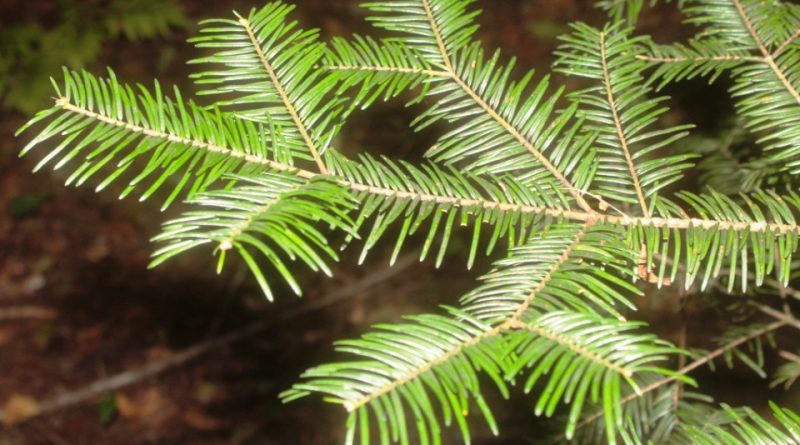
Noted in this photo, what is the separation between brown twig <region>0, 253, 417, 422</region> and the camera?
2.57m

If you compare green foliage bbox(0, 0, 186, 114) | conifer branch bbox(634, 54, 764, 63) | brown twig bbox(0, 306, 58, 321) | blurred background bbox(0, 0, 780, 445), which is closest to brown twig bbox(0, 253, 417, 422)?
blurred background bbox(0, 0, 780, 445)

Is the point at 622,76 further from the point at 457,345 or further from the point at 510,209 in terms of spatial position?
the point at 457,345

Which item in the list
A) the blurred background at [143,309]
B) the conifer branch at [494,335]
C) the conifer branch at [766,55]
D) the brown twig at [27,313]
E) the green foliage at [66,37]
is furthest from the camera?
the green foliage at [66,37]

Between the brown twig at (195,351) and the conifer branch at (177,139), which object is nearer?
the conifer branch at (177,139)

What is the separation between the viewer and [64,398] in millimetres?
2572

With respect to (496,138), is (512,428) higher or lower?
lower

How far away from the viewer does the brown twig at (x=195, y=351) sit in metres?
2.57

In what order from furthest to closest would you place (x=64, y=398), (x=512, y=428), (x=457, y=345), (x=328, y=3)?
(x=328, y=3)
(x=64, y=398)
(x=512, y=428)
(x=457, y=345)

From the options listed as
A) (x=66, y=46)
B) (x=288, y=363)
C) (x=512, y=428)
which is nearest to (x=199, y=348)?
(x=288, y=363)

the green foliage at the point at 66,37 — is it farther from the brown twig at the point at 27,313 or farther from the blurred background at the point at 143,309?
the brown twig at the point at 27,313

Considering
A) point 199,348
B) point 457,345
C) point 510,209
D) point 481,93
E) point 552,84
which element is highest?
point 552,84

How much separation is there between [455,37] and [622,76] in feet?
0.72

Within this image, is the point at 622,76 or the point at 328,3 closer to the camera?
the point at 622,76

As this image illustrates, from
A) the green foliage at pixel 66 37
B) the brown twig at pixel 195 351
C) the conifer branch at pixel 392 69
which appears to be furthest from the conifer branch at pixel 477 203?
the green foliage at pixel 66 37
